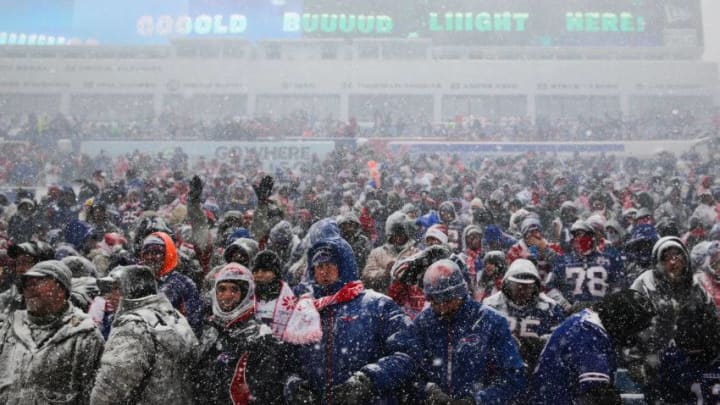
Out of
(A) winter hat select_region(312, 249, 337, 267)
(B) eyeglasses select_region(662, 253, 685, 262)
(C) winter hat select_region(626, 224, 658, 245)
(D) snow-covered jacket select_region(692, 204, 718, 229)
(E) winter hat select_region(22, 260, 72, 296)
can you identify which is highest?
(D) snow-covered jacket select_region(692, 204, 718, 229)

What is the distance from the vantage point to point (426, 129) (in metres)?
28.6

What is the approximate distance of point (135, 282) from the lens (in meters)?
2.95

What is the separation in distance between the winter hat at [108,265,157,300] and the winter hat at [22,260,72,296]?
0.29m

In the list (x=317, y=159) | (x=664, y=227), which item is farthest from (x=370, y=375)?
(x=317, y=159)

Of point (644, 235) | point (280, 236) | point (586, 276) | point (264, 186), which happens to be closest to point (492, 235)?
point (586, 276)

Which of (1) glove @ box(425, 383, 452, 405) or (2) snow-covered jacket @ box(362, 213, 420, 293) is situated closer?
(1) glove @ box(425, 383, 452, 405)

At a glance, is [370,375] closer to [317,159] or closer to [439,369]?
[439,369]

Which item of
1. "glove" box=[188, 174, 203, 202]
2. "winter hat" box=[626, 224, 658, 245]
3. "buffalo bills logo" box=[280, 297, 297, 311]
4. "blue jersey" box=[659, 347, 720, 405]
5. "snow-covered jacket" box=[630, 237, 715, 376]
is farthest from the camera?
"glove" box=[188, 174, 203, 202]

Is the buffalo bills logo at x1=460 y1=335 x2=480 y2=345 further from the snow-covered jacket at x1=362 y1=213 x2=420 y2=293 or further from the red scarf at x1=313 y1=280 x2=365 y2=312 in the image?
the snow-covered jacket at x1=362 y1=213 x2=420 y2=293

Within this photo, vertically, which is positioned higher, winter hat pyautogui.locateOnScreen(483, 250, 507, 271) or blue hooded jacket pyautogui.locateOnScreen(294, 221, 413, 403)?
winter hat pyautogui.locateOnScreen(483, 250, 507, 271)

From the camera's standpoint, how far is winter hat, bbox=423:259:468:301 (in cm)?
290

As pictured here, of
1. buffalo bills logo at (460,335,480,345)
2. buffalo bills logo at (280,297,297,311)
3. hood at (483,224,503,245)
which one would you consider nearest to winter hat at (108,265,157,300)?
buffalo bills logo at (280,297,297,311)

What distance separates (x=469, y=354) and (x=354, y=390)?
0.69 meters

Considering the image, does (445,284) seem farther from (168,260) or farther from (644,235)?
(644,235)
